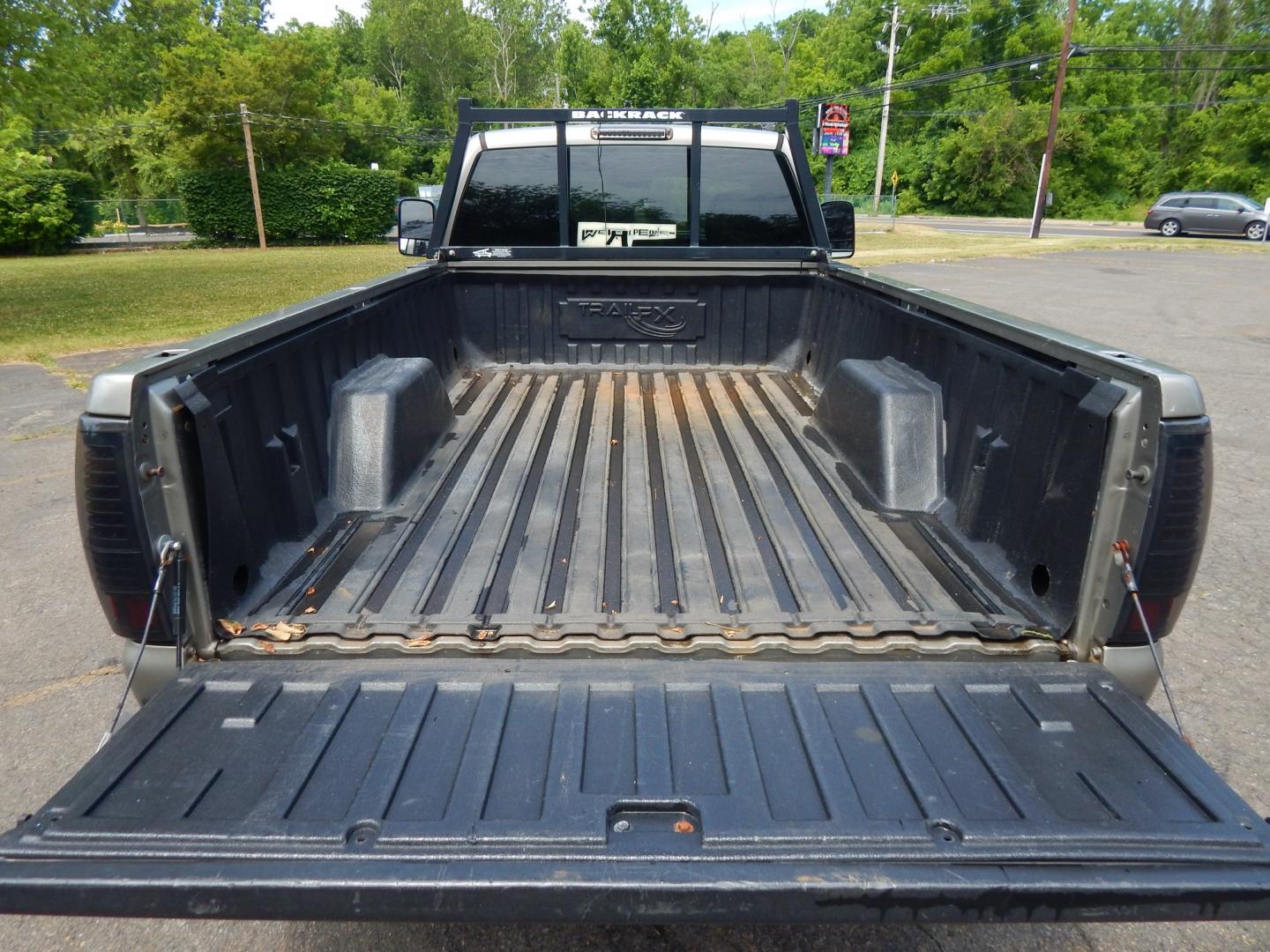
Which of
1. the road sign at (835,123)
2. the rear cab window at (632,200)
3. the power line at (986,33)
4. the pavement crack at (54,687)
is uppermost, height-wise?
the power line at (986,33)

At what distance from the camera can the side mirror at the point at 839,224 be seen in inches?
186

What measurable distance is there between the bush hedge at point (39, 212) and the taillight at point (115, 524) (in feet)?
99.5

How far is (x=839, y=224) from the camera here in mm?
4754

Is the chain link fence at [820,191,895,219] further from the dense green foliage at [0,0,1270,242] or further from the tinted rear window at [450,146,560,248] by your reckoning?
the tinted rear window at [450,146,560,248]

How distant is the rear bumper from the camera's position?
4.32ft

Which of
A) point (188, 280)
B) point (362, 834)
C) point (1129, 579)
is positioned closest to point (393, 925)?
point (362, 834)

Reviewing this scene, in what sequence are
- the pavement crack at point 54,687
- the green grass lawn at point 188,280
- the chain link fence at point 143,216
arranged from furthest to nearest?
the chain link fence at point 143,216, the green grass lawn at point 188,280, the pavement crack at point 54,687

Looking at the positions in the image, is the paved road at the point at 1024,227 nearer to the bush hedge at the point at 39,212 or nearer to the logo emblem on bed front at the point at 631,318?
the logo emblem on bed front at the point at 631,318

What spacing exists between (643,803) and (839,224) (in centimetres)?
403

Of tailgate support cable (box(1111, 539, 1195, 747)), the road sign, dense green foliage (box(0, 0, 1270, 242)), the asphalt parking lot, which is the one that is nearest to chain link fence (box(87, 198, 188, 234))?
dense green foliage (box(0, 0, 1270, 242))

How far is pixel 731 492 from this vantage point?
3109 millimetres

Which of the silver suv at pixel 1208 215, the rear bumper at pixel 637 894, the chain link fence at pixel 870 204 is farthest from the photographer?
the chain link fence at pixel 870 204

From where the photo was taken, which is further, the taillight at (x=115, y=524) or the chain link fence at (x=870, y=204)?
the chain link fence at (x=870, y=204)

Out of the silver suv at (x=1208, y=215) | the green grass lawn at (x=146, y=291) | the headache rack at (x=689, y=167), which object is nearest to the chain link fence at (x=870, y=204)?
the silver suv at (x=1208, y=215)
